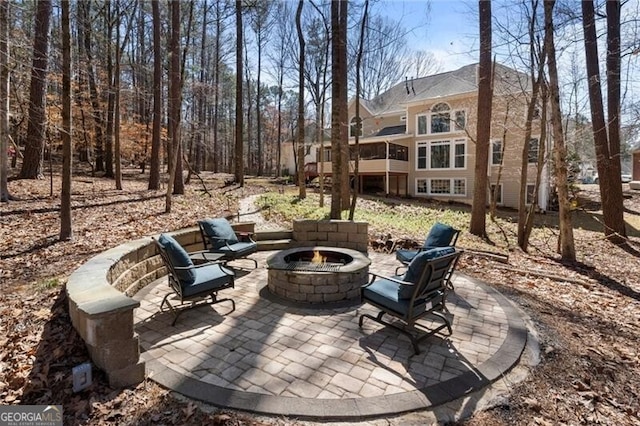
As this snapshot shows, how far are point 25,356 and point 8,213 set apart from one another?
6616mm

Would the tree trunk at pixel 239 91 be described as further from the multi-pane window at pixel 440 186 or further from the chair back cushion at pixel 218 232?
the multi-pane window at pixel 440 186

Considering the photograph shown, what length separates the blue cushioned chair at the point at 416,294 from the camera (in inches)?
133

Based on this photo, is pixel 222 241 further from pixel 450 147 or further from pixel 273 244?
pixel 450 147

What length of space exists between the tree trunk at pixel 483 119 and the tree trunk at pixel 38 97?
11.4 meters

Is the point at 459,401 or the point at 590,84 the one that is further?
the point at 590,84

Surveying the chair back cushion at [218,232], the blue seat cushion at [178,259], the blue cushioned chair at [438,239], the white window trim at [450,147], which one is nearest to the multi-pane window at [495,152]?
the white window trim at [450,147]

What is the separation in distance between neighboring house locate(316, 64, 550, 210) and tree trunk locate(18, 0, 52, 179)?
40.6 feet

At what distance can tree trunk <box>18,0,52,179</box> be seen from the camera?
861 cm

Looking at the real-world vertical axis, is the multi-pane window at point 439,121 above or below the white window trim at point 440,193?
above

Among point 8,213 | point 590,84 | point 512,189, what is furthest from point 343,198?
point 512,189

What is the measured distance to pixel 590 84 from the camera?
10.1 meters

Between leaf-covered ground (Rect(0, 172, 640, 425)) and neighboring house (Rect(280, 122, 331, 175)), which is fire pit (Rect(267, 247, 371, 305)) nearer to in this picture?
leaf-covered ground (Rect(0, 172, 640, 425))

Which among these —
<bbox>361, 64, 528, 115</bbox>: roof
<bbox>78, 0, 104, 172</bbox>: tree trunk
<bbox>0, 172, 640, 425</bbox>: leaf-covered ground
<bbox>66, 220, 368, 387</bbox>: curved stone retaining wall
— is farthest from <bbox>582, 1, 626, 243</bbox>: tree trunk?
<bbox>78, 0, 104, 172</bbox>: tree trunk

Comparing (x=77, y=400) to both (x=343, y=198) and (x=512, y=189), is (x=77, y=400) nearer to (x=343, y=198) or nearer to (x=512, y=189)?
(x=343, y=198)
